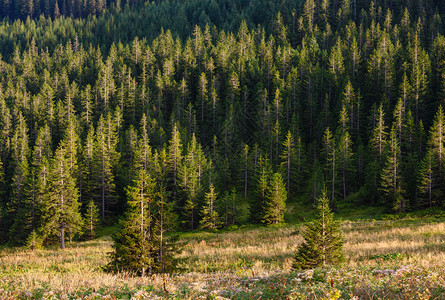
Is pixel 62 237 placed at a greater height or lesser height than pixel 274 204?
lesser

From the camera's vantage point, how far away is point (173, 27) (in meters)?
162

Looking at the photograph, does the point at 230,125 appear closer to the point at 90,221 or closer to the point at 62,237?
the point at 90,221

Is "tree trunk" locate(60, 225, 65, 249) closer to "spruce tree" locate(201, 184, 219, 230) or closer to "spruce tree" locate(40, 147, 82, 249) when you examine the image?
"spruce tree" locate(40, 147, 82, 249)

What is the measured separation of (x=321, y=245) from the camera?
1408cm

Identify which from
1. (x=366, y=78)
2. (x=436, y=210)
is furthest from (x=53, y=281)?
(x=366, y=78)

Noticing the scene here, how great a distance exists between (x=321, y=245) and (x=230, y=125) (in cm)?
6814

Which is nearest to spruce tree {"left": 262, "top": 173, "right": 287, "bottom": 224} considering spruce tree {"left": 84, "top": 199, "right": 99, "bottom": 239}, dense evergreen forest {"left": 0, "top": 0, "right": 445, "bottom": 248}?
dense evergreen forest {"left": 0, "top": 0, "right": 445, "bottom": 248}

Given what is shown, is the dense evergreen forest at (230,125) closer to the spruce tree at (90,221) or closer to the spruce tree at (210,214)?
the spruce tree at (90,221)

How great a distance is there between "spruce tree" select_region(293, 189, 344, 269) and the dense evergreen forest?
666 cm

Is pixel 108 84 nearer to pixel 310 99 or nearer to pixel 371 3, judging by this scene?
pixel 310 99

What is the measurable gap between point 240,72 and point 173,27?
249ft

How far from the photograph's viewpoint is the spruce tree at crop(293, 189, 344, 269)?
1367cm

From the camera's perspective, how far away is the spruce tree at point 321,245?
538 inches

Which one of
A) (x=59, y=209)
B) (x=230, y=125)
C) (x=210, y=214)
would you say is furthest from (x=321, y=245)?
(x=230, y=125)
